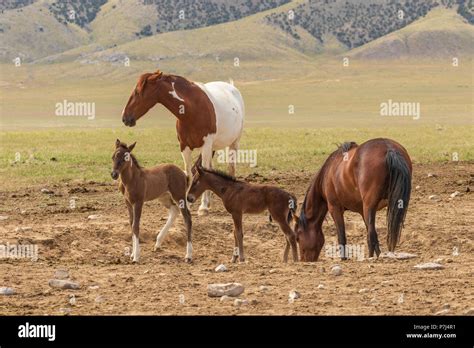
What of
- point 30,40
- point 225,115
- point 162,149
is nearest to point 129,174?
point 225,115

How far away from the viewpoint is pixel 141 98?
16562 millimetres

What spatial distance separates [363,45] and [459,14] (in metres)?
28.7

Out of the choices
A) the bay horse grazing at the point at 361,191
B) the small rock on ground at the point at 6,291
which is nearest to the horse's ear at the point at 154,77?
the bay horse grazing at the point at 361,191

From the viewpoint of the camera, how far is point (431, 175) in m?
21.7

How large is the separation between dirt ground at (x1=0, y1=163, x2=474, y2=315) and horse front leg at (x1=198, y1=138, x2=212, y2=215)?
0.76ft

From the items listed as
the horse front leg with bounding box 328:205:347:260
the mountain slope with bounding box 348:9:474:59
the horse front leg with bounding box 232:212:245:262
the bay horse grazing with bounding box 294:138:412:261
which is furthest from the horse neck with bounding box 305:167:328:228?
the mountain slope with bounding box 348:9:474:59

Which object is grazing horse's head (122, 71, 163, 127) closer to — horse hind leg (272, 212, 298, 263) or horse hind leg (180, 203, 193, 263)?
horse hind leg (180, 203, 193, 263)

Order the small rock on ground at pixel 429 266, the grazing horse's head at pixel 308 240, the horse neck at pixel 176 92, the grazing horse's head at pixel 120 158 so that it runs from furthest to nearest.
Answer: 1. the horse neck at pixel 176 92
2. the grazing horse's head at pixel 308 240
3. the grazing horse's head at pixel 120 158
4. the small rock on ground at pixel 429 266

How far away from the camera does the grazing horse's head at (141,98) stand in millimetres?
16500

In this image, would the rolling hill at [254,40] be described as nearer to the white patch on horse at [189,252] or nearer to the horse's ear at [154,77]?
the horse's ear at [154,77]

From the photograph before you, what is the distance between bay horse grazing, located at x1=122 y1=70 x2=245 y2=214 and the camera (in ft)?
54.4

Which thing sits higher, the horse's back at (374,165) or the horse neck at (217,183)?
the horse's back at (374,165)

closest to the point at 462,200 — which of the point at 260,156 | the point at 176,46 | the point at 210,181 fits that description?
the point at 210,181

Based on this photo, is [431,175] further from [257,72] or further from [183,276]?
[257,72]
